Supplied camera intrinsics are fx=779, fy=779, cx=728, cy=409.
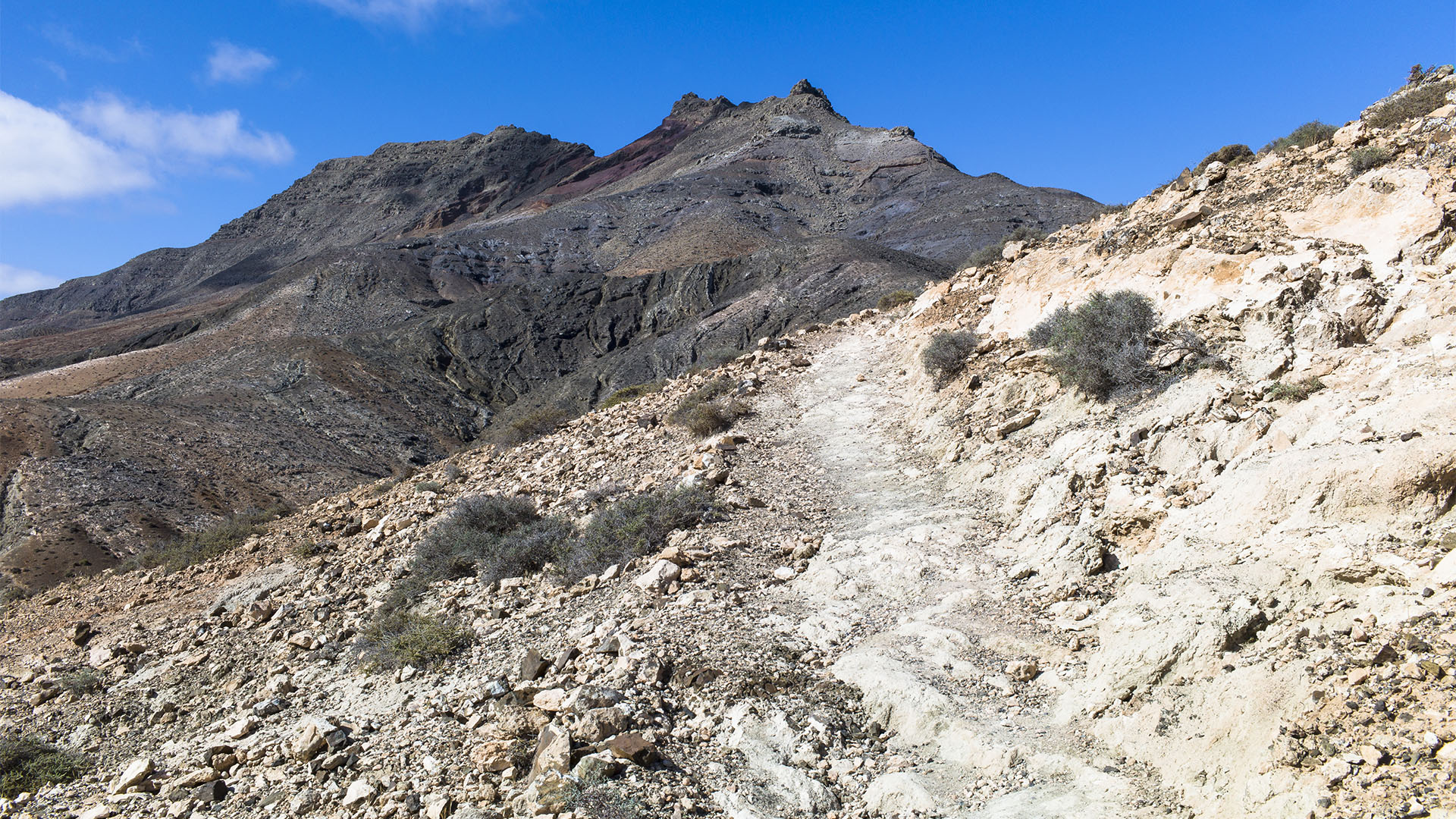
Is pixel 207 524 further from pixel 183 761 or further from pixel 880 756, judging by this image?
pixel 880 756

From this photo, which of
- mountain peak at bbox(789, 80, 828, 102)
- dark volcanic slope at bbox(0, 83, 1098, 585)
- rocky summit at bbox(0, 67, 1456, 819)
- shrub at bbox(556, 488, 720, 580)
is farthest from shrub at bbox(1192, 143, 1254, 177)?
mountain peak at bbox(789, 80, 828, 102)

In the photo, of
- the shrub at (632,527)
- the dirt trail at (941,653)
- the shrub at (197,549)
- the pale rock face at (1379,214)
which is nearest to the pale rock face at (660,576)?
the shrub at (632,527)

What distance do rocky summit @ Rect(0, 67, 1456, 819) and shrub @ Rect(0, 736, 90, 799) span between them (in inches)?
1.8

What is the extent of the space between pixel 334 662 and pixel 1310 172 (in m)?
11.3

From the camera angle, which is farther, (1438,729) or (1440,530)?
(1440,530)

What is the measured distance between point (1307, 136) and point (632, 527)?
372 inches

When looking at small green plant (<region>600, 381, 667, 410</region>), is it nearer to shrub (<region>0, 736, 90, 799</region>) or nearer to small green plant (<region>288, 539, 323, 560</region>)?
small green plant (<region>288, 539, 323, 560</region>)

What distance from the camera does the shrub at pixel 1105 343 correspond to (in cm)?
752

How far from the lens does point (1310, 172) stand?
343 inches

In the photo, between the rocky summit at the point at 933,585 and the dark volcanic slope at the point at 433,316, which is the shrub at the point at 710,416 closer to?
the rocky summit at the point at 933,585

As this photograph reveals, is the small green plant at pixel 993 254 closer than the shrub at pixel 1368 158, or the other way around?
the shrub at pixel 1368 158

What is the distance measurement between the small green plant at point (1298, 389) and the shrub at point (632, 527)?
16.0 ft

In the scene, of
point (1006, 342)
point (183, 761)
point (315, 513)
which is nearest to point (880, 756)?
point (183, 761)

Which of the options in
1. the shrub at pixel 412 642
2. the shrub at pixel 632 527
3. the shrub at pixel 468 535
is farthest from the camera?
the shrub at pixel 468 535
